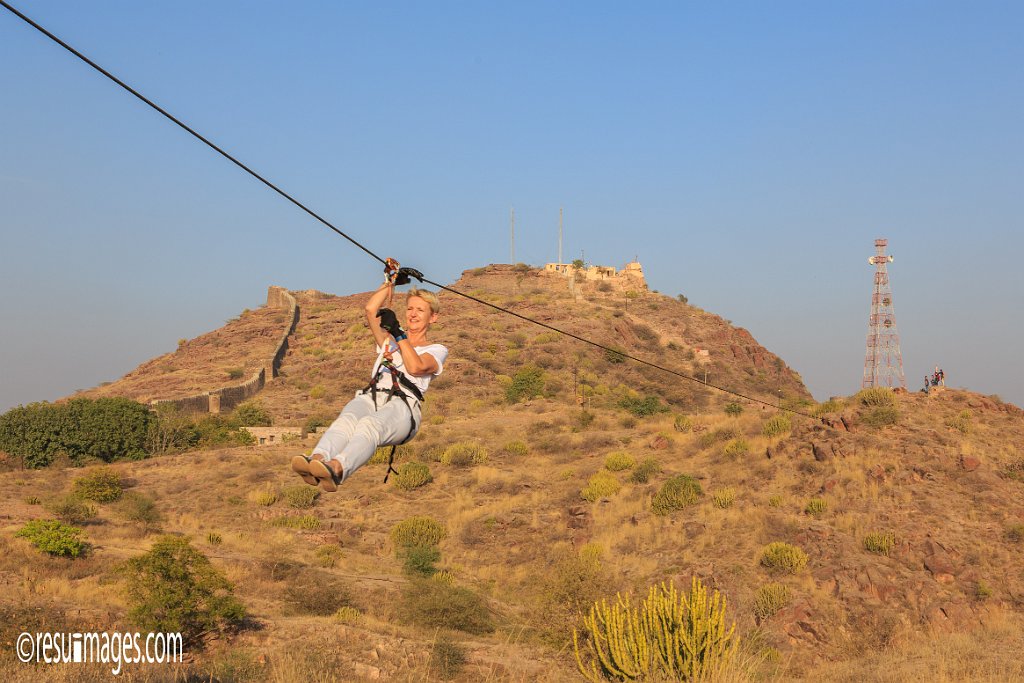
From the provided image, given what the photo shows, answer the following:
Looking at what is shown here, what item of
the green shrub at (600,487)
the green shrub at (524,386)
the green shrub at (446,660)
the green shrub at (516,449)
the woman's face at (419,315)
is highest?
the green shrub at (524,386)

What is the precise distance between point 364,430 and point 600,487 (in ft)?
97.4

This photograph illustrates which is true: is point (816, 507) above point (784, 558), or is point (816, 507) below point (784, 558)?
above

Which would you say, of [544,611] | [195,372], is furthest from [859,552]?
[195,372]

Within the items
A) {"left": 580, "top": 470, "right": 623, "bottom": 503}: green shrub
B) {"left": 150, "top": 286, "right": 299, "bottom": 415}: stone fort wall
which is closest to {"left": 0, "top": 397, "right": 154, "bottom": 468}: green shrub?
{"left": 150, "top": 286, "right": 299, "bottom": 415}: stone fort wall

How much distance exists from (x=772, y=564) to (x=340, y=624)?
44.7ft

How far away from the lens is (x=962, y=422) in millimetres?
35750

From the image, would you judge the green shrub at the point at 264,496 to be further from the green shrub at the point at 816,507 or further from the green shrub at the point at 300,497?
the green shrub at the point at 816,507

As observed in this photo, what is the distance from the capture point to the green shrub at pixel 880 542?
27641 mm

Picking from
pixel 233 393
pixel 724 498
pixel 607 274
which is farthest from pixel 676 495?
pixel 607 274

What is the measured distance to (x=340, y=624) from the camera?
22.3m

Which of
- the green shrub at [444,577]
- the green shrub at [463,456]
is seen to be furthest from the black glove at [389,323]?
the green shrub at [463,456]

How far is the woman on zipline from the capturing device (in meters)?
7.76

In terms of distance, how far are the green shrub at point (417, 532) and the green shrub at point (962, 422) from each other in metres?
21.5

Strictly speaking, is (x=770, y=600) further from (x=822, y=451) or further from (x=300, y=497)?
(x=300, y=497)
